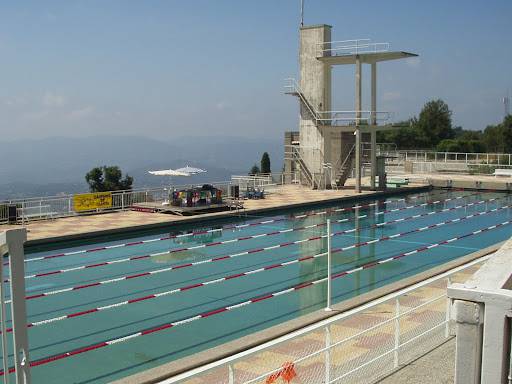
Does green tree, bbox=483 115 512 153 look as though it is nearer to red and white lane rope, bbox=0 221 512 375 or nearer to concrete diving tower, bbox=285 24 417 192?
concrete diving tower, bbox=285 24 417 192

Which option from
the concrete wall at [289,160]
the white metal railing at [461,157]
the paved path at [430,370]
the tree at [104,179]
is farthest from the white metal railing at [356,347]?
the white metal railing at [461,157]

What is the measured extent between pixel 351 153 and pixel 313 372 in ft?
80.7

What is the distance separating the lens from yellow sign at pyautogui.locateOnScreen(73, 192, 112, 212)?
21.2 meters

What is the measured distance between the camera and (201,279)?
12594 mm

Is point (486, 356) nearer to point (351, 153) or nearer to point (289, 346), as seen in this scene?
point (289, 346)

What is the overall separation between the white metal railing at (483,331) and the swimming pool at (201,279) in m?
5.37

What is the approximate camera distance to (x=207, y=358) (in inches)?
271

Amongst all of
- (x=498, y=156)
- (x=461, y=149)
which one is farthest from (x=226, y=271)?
(x=461, y=149)

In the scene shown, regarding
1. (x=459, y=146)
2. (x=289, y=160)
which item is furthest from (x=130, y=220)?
(x=459, y=146)

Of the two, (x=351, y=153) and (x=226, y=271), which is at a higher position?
(x=351, y=153)

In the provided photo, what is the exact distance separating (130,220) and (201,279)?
25.5 ft

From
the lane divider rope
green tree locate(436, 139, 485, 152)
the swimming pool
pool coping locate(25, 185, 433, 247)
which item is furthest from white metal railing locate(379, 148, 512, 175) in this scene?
the lane divider rope

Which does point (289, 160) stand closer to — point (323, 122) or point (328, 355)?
point (323, 122)

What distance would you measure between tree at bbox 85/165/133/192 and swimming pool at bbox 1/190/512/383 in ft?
62.1
